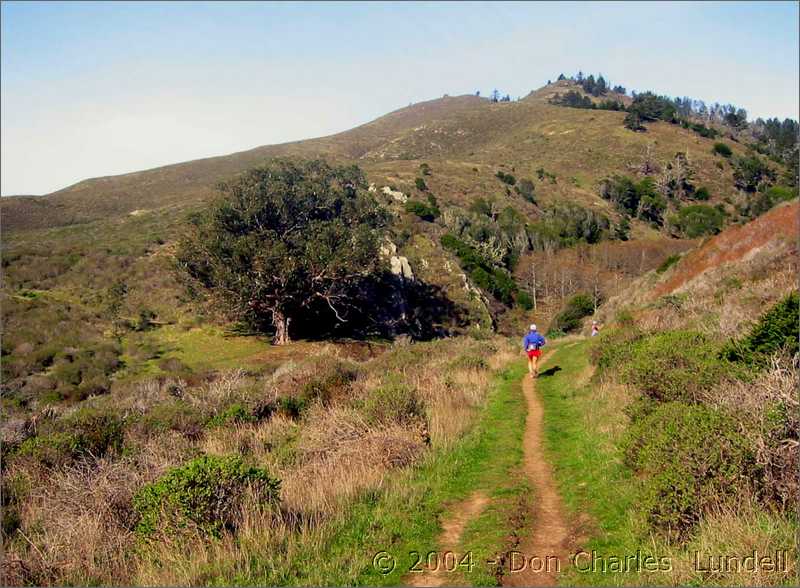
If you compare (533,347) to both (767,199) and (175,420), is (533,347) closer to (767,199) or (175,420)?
(175,420)

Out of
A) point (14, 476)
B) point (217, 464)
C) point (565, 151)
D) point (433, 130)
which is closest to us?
point (217, 464)

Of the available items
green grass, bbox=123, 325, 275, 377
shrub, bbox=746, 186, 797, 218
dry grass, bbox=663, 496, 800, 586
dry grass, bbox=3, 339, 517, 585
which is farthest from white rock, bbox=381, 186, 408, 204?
dry grass, bbox=663, 496, 800, 586

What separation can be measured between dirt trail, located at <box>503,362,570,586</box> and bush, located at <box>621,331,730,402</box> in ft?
7.78

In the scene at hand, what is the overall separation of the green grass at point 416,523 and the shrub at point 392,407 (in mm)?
1127

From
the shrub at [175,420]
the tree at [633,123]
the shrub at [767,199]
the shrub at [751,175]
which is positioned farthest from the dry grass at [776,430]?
the tree at [633,123]

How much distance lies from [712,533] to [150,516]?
19.0 feet

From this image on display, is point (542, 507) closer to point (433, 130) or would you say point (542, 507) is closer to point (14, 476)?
point (14, 476)

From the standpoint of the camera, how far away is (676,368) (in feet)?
34.6

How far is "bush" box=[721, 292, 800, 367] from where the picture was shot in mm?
9523

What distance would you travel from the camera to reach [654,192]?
298 feet

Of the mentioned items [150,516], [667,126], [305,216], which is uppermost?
[667,126]

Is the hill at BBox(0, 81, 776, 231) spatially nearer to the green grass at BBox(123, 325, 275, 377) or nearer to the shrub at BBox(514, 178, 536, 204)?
the shrub at BBox(514, 178, 536, 204)

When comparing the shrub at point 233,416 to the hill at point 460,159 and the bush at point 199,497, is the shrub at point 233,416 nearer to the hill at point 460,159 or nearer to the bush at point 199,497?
the bush at point 199,497

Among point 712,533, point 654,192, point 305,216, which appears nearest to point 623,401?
point 712,533
